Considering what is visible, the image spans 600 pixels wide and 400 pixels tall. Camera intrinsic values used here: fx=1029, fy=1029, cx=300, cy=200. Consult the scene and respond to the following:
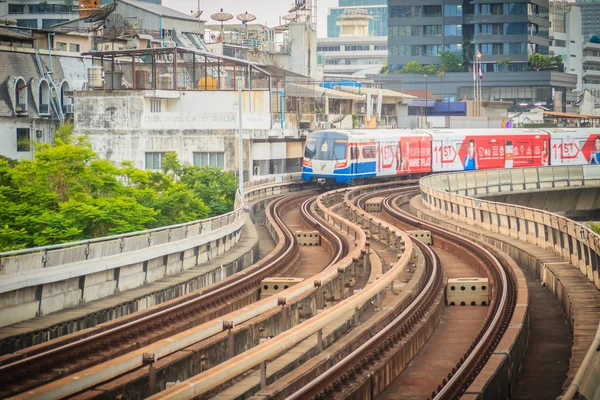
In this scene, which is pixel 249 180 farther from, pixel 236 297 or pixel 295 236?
pixel 236 297

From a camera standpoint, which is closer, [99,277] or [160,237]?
[99,277]

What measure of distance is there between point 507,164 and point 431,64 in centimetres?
7347

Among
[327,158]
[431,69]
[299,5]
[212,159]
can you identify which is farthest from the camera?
[431,69]

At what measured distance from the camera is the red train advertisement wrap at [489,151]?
62969 mm

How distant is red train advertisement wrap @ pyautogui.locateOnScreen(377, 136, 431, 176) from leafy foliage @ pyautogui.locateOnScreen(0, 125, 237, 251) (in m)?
18.6

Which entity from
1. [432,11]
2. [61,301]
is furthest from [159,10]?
[61,301]

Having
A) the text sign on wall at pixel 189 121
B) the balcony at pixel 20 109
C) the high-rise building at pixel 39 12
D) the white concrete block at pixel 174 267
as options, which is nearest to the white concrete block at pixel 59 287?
the white concrete block at pixel 174 267

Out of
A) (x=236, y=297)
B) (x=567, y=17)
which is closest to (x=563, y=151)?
(x=236, y=297)

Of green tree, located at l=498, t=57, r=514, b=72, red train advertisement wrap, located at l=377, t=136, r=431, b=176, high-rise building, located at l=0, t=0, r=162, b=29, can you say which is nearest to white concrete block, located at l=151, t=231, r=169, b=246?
red train advertisement wrap, located at l=377, t=136, r=431, b=176

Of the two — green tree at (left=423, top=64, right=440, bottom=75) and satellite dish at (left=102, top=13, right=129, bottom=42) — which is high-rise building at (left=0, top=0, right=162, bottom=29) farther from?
green tree at (left=423, top=64, right=440, bottom=75)

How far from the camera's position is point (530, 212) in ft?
104

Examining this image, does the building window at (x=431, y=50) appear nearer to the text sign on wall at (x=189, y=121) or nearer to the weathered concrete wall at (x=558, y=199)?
the weathered concrete wall at (x=558, y=199)

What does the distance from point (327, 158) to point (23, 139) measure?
611 inches

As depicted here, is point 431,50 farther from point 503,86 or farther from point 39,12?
point 39,12
